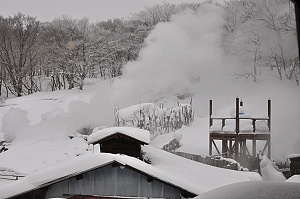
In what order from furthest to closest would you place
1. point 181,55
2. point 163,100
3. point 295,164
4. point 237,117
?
point 181,55, point 163,100, point 237,117, point 295,164

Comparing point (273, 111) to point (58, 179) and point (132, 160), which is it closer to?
point (132, 160)

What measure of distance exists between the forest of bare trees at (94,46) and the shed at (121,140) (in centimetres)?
212

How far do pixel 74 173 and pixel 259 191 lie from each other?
2473 millimetres

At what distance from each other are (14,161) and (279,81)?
4.77 metres

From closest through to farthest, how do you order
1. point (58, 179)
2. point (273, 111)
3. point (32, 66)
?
point (58, 179) → point (32, 66) → point (273, 111)

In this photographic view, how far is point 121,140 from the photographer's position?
3.98 metres

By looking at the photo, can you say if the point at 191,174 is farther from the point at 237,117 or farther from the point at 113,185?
the point at 237,117

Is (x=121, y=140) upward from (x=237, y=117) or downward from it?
downward

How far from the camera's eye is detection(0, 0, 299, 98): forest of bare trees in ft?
17.8

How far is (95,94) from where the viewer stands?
724 cm

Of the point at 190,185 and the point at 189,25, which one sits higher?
the point at 189,25

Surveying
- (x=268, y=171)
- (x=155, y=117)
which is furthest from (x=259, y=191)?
(x=155, y=117)

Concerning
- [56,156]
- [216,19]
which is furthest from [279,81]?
[56,156]

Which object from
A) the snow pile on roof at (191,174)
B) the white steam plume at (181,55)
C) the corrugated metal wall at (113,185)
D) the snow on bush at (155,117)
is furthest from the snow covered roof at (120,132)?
the white steam plume at (181,55)
